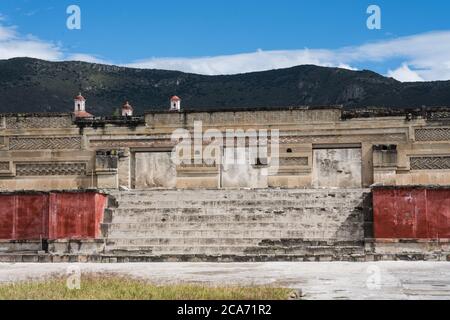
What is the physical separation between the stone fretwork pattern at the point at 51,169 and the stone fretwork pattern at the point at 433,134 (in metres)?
10.7

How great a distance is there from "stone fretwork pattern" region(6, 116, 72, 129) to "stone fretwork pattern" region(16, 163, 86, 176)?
127 cm

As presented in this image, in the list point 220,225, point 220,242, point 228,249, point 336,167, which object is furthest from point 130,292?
point 336,167

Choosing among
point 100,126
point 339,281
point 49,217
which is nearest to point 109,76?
point 100,126

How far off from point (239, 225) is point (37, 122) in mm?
10352

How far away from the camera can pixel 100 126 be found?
2550cm

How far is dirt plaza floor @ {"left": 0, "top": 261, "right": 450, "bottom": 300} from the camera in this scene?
982 cm

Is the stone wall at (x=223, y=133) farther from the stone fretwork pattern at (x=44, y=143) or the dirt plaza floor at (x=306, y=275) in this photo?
the dirt plaza floor at (x=306, y=275)

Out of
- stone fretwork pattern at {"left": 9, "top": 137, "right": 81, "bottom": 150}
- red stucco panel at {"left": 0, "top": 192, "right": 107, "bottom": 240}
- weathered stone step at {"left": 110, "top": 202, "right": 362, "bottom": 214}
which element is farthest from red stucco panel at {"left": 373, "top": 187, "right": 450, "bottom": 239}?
stone fretwork pattern at {"left": 9, "top": 137, "right": 81, "bottom": 150}

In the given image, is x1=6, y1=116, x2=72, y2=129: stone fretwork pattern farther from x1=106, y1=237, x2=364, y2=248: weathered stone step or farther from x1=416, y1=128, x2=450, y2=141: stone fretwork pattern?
x1=416, y1=128, x2=450, y2=141: stone fretwork pattern

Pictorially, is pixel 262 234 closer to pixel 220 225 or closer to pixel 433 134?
pixel 220 225

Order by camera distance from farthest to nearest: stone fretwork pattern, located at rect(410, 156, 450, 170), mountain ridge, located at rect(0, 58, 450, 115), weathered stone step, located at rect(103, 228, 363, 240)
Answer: mountain ridge, located at rect(0, 58, 450, 115) < stone fretwork pattern, located at rect(410, 156, 450, 170) < weathered stone step, located at rect(103, 228, 363, 240)

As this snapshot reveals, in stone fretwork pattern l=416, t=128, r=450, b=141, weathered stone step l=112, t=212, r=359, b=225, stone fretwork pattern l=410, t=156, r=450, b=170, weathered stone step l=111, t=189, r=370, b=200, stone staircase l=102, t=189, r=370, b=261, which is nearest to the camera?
stone staircase l=102, t=189, r=370, b=261

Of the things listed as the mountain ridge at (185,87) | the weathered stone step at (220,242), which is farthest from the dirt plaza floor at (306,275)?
the mountain ridge at (185,87)
